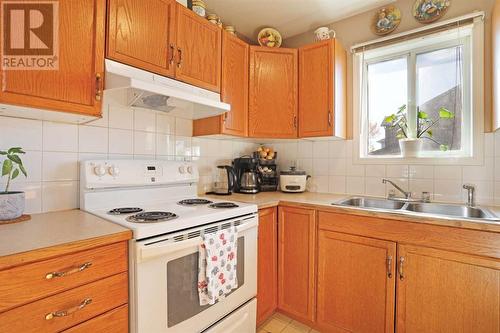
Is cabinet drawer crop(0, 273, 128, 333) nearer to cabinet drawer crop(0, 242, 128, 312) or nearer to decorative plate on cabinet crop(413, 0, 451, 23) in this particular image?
cabinet drawer crop(0, 242, 128, 312)

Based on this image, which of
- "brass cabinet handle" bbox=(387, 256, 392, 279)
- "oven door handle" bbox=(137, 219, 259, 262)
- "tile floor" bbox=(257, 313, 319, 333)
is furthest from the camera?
"tile floor" bbox=(257, 313, 319, 333)

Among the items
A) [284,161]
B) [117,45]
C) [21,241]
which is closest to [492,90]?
[284,161]

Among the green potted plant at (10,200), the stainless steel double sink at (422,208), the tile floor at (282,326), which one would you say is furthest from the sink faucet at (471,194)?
the green potted plant at (10,200)

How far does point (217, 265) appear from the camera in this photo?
1.24 m

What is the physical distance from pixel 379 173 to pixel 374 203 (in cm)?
26

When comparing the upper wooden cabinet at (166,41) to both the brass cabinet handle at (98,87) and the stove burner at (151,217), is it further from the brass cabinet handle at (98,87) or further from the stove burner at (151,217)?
the stove burner at (151,217)

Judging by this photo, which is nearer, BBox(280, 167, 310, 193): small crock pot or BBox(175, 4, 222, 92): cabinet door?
BBox(175, 4, 222, 92): cabinet door

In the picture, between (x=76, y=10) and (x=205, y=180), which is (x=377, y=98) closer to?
(x=205, y=180)

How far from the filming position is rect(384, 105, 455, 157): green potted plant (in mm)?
1867

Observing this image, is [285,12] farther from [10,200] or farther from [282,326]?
[282,326]

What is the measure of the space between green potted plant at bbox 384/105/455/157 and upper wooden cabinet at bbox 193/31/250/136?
1188 millimetres

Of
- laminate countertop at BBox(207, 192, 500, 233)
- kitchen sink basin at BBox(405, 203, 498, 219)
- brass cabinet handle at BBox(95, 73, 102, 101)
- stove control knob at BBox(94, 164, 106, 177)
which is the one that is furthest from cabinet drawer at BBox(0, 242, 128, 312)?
kitchen sink basin at BBox(405, 203, 498, 219)

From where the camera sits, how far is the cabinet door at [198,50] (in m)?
1.60

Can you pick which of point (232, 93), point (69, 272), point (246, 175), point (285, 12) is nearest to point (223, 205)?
point (246, 175)
